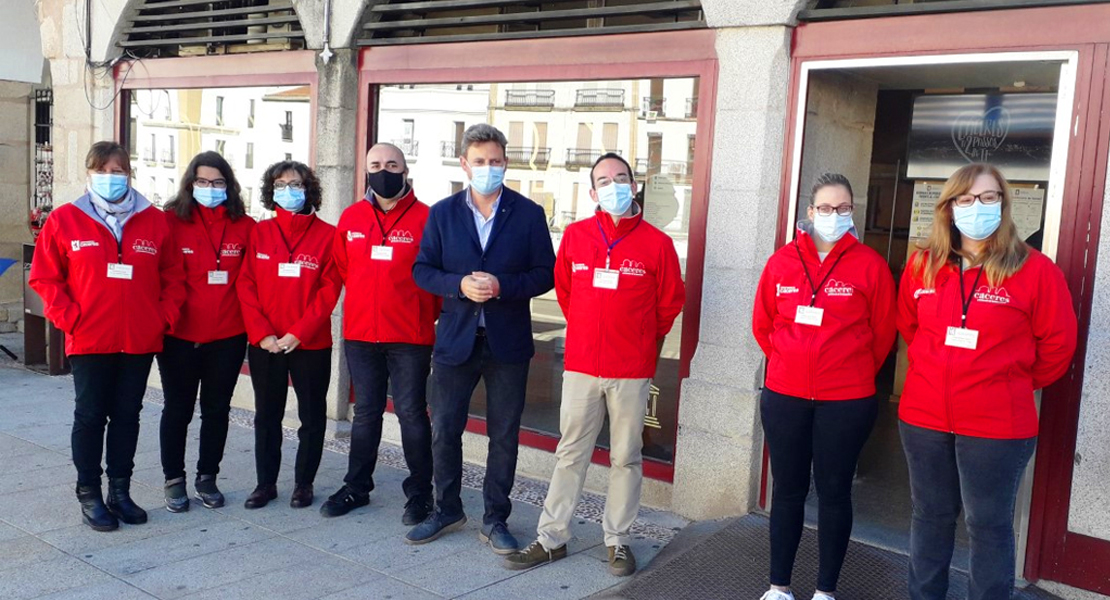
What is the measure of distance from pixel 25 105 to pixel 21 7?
2498mm

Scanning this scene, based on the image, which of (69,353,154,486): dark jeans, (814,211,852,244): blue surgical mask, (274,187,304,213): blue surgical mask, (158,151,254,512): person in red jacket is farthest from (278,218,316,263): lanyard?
(814,211,852,244): blue surgical mask

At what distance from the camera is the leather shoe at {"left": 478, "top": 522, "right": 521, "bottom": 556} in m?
4.80

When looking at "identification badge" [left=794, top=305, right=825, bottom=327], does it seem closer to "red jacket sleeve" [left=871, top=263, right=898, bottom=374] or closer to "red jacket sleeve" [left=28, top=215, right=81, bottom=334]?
"red jacket sleeve" [left=871, top=263, right=898, bottom=374]

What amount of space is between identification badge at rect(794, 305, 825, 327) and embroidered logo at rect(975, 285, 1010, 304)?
59cm

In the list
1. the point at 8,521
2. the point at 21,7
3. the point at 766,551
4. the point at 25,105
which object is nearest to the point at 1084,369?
the point at 766,551

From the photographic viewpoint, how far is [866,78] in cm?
539

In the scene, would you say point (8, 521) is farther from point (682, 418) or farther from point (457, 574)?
point (682, 418)

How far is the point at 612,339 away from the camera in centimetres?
452

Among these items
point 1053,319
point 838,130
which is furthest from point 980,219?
point 838,130

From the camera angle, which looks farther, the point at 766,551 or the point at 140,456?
the point at 140,456

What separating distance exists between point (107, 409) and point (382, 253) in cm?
162

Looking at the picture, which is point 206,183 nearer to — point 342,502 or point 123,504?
point 123,504

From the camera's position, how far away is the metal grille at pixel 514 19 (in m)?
5.65

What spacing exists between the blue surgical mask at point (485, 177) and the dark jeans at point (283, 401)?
4.46 ft
